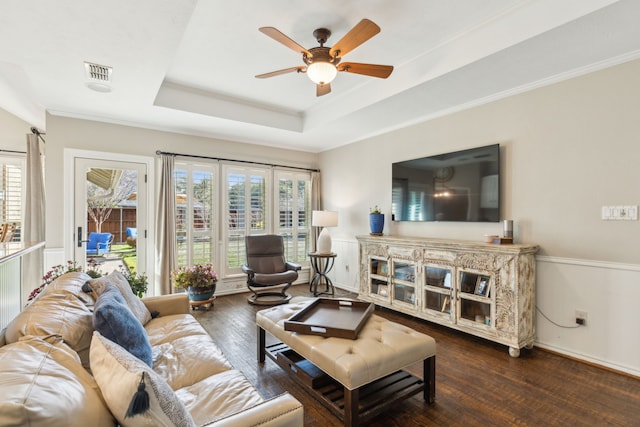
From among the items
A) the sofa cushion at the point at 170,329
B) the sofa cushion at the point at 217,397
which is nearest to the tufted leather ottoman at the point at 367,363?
the sofa cushion at the point at 217,397

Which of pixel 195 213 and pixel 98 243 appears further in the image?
pixel 195 213

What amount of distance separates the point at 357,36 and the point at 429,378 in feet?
8.06

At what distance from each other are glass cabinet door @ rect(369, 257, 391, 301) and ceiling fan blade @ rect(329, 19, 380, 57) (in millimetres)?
2638

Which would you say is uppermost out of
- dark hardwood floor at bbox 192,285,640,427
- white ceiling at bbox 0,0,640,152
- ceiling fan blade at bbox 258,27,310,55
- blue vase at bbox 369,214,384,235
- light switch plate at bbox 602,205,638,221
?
white ceiling at bbox 0,0,640,152

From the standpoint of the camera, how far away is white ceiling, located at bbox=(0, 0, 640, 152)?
2121mm

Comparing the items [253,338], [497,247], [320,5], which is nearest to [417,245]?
[497,247]

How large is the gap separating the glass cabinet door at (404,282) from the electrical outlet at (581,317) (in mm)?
1489

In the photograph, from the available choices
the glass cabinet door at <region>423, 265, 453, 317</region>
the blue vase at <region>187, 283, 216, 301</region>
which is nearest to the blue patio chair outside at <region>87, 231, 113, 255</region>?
the blue vase at <region>187, 283, 216, 301</region>

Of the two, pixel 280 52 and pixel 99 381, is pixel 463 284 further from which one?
pixel 99 381

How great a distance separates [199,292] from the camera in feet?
13.7

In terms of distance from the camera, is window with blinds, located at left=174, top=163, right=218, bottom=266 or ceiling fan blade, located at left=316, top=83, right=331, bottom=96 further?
window with blinds, located at left=174, top=163, right=218, bottom=266

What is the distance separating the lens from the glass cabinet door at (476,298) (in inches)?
120

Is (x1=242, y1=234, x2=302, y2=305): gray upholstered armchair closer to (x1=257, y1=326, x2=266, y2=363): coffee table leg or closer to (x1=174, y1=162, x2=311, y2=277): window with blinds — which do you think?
(x1=174, y1=162, x2=311, y2=277): window with blinds

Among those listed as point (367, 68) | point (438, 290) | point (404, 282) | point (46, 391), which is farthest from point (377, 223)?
point (46, 391)
